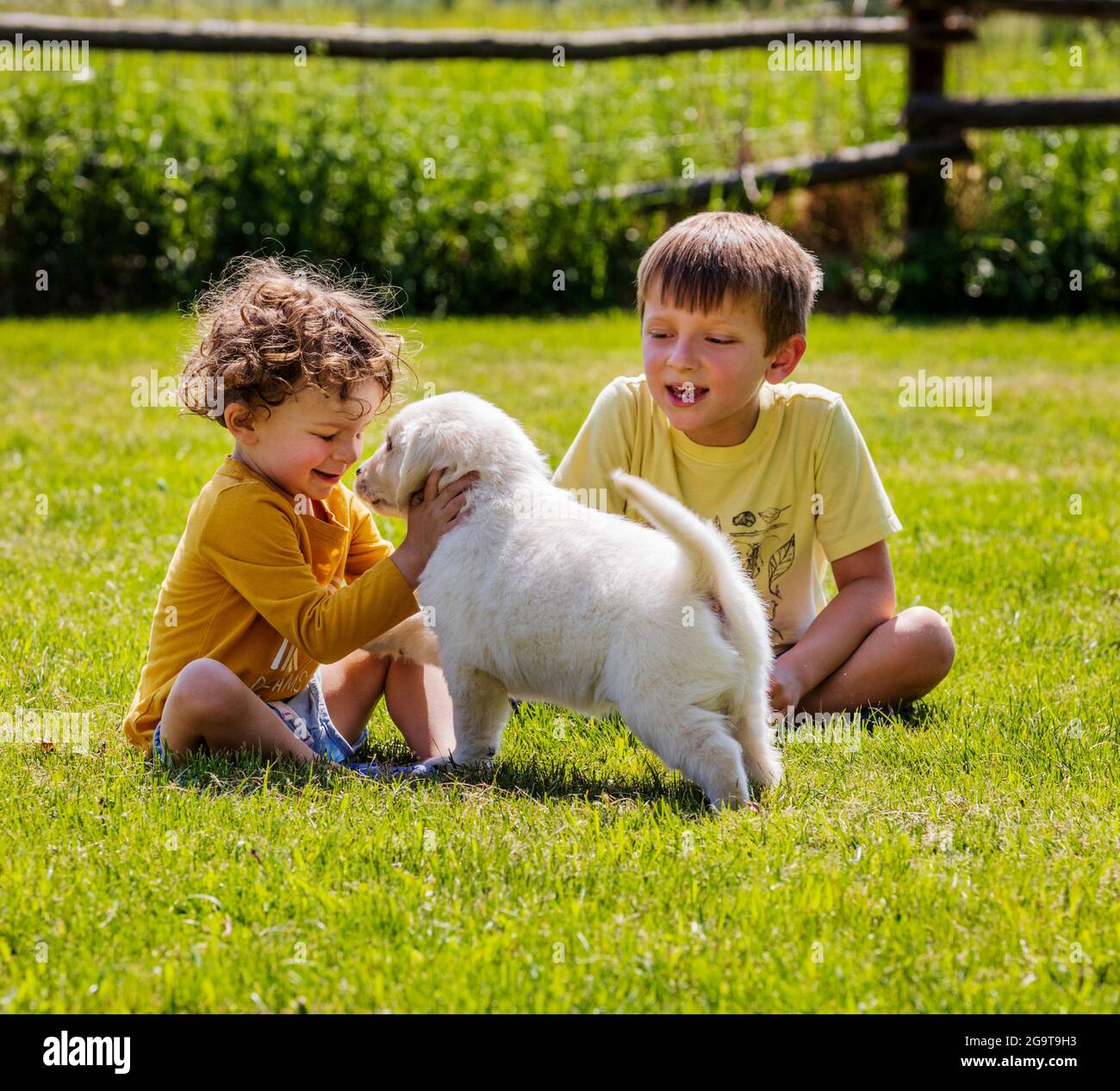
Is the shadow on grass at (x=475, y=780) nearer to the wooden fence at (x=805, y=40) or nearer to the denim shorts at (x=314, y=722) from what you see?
the denim shorts at (x=314, y=722)

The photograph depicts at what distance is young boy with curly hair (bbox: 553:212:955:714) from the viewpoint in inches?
142

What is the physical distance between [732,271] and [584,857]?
1581 mm

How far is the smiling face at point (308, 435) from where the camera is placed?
3365 millimetres

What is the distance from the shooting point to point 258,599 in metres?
3.31

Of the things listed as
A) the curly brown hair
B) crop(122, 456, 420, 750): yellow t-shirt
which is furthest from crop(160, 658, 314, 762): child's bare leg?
the curly brown hair

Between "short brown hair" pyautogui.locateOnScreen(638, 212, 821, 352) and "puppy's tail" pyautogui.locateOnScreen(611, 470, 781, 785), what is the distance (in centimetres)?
75

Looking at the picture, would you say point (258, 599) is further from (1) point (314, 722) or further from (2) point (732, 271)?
(2) point (732, 271)

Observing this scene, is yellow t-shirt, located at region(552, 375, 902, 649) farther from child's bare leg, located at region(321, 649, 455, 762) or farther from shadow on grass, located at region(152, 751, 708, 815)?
shadow on grass, located at region(152, 751, 708, 815)

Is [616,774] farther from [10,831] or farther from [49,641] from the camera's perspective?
[49,641]

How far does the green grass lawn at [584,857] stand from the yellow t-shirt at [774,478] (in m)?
0.50

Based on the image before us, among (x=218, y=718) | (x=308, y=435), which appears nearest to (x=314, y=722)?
(x=218, y=718)

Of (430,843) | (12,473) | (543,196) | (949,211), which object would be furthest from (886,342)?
(430,843)

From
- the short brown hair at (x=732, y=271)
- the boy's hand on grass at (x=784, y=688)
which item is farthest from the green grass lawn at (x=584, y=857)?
the short brown hair at (x=732, y=271)

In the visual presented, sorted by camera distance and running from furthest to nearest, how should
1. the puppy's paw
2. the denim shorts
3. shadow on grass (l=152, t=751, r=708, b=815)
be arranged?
1. the puppy's paw
2. the denim shorts
3. shadow on grass (l=152, t=751, r=708, b=815)
